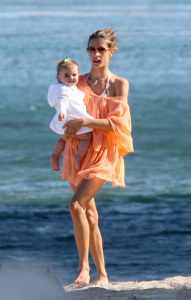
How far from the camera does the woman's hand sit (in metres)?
5.17

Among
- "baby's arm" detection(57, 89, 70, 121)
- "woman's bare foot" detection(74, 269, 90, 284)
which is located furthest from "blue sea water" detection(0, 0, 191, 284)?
"baby's arm" detection(57, 89, 70, 121)

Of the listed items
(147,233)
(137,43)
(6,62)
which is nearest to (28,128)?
(147,233)

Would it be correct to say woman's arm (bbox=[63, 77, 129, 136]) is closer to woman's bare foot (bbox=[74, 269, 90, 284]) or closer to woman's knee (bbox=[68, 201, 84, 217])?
woman's knee (bbox=[68, 201, 84, 217])

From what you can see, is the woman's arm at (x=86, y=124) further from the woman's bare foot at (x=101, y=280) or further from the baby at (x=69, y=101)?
the woman's bare foot at (x=101, y=280)

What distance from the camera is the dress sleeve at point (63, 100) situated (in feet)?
16.9

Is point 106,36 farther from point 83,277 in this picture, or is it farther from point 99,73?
point 83,277

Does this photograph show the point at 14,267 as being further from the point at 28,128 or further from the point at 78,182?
the point at 28,128

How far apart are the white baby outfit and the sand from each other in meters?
1.16

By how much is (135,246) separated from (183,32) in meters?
32.8

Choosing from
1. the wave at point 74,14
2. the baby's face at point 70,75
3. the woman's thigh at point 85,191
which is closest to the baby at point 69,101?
the baby's face at point 70,75

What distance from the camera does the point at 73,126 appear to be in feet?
17.0

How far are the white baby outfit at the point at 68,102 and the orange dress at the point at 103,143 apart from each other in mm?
100

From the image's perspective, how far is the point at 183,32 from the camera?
130 feet

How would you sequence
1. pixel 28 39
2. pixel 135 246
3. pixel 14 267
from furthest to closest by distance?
1. pixel 28 39
2. pixel 135 246
3. pixel 14 267
